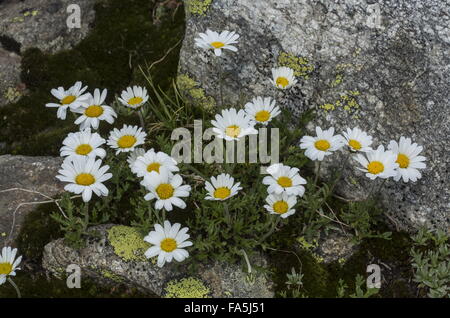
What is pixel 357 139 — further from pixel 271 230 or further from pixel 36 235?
pixel 36 235

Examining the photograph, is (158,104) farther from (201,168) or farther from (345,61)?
(345,61)

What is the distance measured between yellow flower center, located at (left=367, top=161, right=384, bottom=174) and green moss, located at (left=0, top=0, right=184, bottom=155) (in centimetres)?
204

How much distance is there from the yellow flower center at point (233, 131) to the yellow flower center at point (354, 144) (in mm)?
723

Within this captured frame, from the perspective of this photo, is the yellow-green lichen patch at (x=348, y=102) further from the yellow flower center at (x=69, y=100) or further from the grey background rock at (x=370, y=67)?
the yellow flower center at (x=69, y=100)

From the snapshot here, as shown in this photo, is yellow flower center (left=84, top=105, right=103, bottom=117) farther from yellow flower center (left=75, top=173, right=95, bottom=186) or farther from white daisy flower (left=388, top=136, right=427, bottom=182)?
white daisy flower (left=388, top=136, right=427, bottom=182)

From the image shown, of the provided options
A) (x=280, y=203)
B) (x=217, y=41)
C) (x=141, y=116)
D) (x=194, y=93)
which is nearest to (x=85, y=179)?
(x=141, y=116)

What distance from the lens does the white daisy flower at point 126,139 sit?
3.97 metres

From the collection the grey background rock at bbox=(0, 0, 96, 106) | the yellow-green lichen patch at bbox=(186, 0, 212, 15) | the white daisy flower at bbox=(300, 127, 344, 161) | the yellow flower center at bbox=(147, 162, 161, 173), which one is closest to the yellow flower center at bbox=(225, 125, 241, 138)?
the white daisy flower at bbox=(300, 127, 344, 161)

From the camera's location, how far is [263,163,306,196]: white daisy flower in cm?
361

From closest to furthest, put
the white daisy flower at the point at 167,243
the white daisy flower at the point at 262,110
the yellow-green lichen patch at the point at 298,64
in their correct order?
the white daisy flower at the point at 167,243
the white daisy flower at the point at 262,110
the yellow-green lichen patch at the point at 298,64

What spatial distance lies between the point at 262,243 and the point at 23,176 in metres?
1.85

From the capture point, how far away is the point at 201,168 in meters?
4.41

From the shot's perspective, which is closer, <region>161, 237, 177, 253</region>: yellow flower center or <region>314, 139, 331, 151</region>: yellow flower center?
<region>161, 237, 177, 253</region>: yellow flower center

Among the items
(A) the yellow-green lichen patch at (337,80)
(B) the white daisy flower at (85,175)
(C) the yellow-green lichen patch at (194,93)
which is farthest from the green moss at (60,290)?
(A) the yellow-green lichen patch at (337,80)
